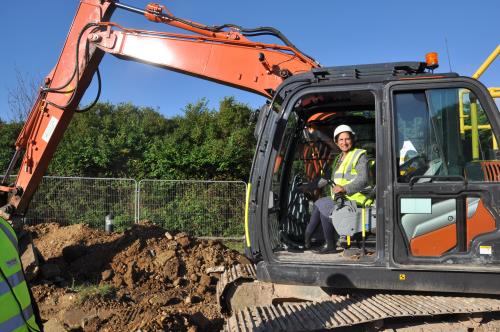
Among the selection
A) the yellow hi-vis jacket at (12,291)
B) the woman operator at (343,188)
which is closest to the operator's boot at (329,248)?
the woman operator at (343,188)

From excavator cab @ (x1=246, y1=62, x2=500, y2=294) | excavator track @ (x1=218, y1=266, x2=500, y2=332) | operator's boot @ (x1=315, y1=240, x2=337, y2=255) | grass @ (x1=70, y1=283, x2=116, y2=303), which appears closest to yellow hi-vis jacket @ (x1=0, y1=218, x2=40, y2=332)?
excavator track @ (x1=218, y1=266, x2=500, y2=332)

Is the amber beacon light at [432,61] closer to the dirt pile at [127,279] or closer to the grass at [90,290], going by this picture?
Result: the dirt pile at [127,279]

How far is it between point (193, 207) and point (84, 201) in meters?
2.68

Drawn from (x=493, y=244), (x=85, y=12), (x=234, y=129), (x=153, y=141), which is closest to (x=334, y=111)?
(x=493, y=244)

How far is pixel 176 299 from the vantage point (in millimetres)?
6758

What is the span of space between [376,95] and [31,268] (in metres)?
5.88

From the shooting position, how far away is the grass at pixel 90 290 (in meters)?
6.49

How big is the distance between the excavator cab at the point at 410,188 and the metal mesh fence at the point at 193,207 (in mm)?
8453

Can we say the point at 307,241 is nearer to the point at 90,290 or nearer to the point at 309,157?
the point at 309,157

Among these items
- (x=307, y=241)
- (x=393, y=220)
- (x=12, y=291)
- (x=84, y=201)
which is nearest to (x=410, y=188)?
(x=393, y=220)

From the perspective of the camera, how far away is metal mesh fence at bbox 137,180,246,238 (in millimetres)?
12281

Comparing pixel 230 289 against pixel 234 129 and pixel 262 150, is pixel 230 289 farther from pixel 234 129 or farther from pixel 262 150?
pixel 234 129

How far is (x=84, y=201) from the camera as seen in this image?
11.9 meters

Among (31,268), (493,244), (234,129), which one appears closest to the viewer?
(493,244)
